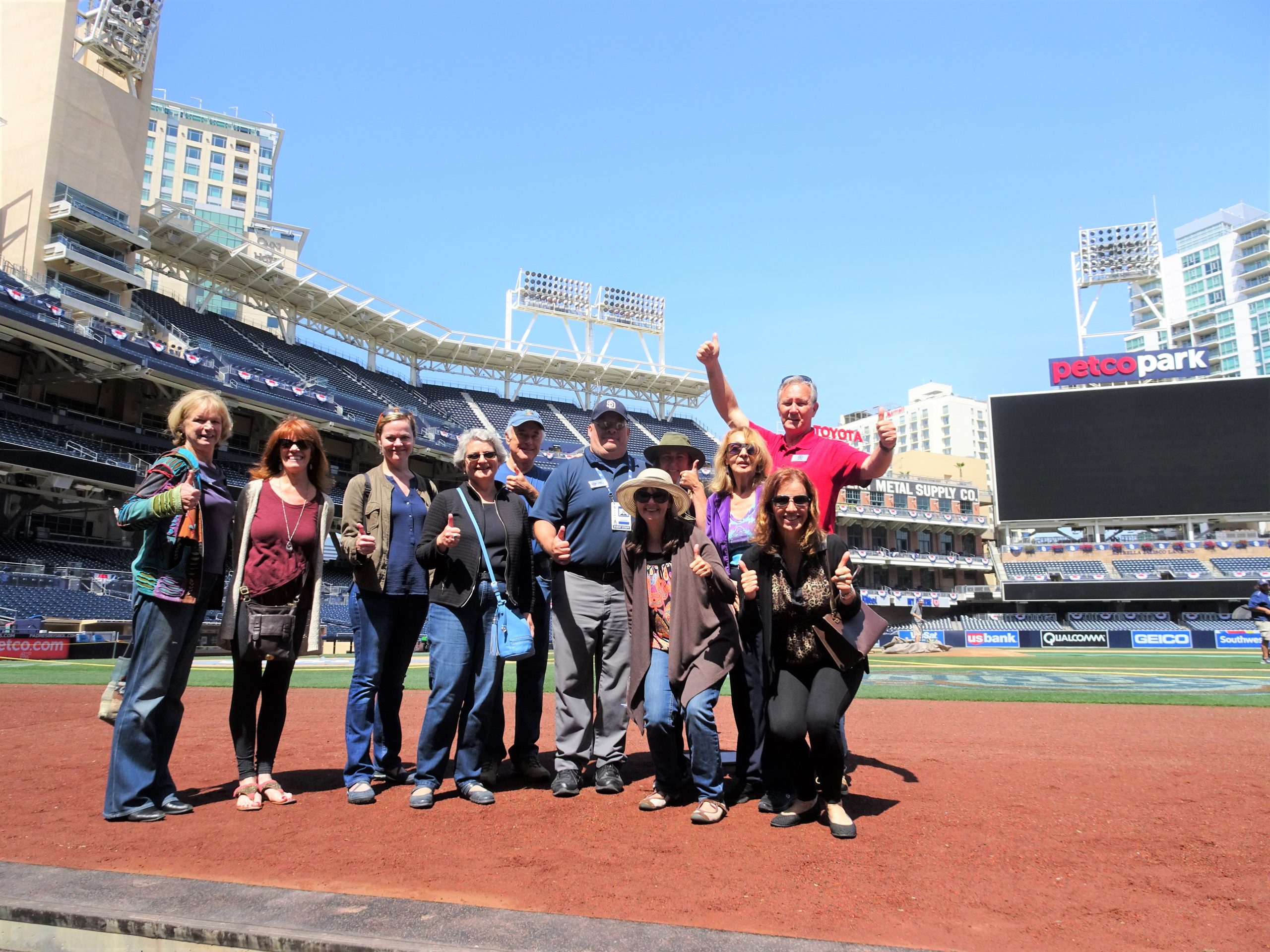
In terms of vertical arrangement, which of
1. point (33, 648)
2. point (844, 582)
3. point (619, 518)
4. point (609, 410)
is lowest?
point (33, 648)

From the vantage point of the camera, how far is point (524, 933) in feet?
7.62

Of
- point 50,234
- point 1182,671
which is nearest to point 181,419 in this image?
point 1182,671

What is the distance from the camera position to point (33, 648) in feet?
58.0

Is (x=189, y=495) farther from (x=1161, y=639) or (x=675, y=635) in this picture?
(x=1161, y=639)

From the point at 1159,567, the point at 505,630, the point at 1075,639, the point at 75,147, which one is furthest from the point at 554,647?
the point at 1159,567

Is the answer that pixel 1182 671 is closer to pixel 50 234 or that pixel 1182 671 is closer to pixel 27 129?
pixel 50 234

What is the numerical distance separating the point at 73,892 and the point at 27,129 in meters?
38.6

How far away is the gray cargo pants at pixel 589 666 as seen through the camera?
14.9ft

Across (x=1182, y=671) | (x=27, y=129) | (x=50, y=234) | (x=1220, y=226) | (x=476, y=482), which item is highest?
(x=1220, y=226)

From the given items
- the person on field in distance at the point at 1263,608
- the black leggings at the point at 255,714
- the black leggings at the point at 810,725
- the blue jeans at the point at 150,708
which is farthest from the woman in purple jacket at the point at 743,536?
the person on field in distance at the point at 1263,608

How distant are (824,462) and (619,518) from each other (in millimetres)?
1268

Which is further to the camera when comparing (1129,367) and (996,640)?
(1129,367)

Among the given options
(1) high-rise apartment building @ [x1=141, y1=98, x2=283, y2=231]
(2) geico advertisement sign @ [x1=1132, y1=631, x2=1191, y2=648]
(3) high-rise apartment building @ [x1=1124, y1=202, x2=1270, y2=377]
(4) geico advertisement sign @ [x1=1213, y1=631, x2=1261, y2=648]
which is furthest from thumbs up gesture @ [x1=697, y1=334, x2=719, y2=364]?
(3) high-rise apartment building @ [x1=1124, y1=202, x2=1270, y2=377]

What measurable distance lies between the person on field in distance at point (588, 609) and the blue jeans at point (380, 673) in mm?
866
